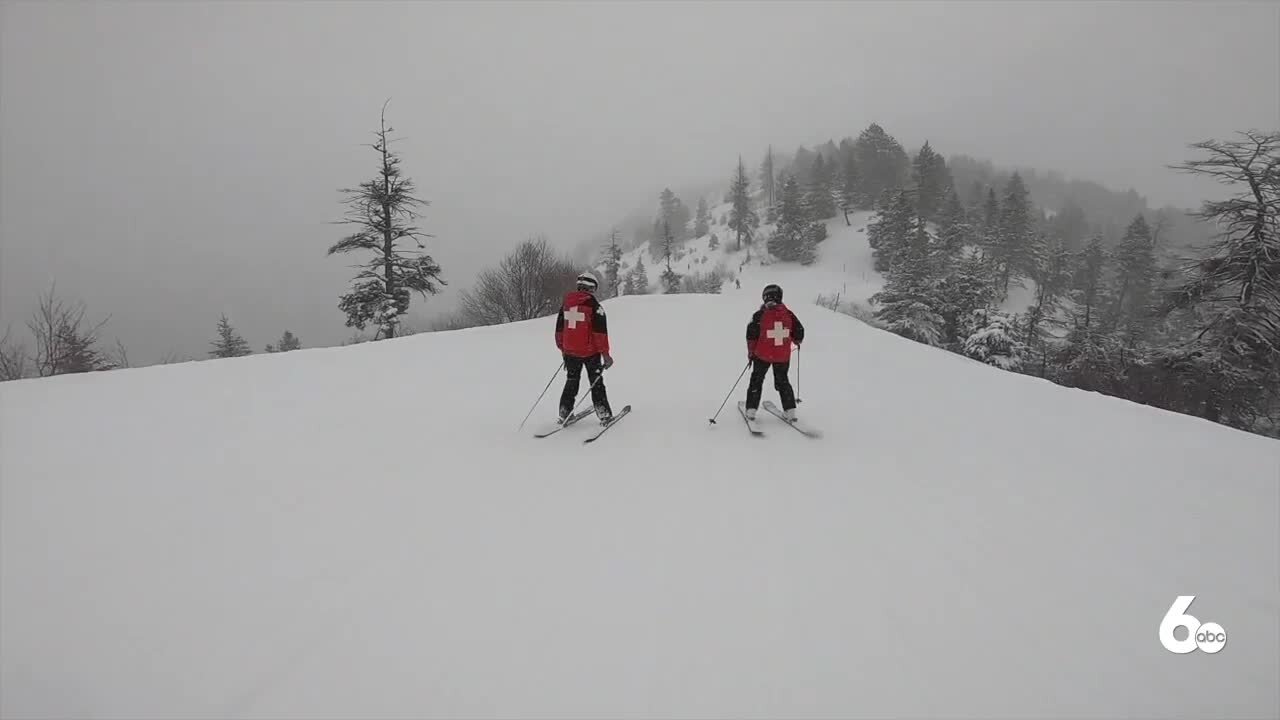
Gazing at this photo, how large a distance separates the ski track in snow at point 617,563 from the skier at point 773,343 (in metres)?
0.50

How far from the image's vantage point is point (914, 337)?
87.4 feet

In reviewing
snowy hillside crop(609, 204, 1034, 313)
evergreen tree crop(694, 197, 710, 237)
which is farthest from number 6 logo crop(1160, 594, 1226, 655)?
evergreen tree crop(694, 197, 710, 237)

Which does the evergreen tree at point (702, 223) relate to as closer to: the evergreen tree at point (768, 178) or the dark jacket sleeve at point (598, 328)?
the evergreen tree at point (768, 178)

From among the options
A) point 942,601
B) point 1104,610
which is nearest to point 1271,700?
point 1104,610

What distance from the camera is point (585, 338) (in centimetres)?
557

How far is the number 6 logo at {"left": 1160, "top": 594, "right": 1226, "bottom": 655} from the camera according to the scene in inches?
102

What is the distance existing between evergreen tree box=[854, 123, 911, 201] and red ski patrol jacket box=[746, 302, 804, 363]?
5746 cm

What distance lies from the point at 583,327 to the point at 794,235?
44.2 metres

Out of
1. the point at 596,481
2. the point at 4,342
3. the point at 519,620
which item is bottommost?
the point at 519,620

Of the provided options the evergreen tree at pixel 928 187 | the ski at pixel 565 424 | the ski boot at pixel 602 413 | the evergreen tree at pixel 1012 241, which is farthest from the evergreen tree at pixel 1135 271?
the ski at pixel 565 424

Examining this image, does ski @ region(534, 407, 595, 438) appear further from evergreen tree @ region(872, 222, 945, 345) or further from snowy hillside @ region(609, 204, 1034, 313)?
snowy hillside @ region(609, 204, 1034, 313)

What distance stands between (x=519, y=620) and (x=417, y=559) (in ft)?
3.43

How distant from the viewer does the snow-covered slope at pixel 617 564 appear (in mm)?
2260

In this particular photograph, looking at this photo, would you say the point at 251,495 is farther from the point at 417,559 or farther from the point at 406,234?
the point at 406,234
